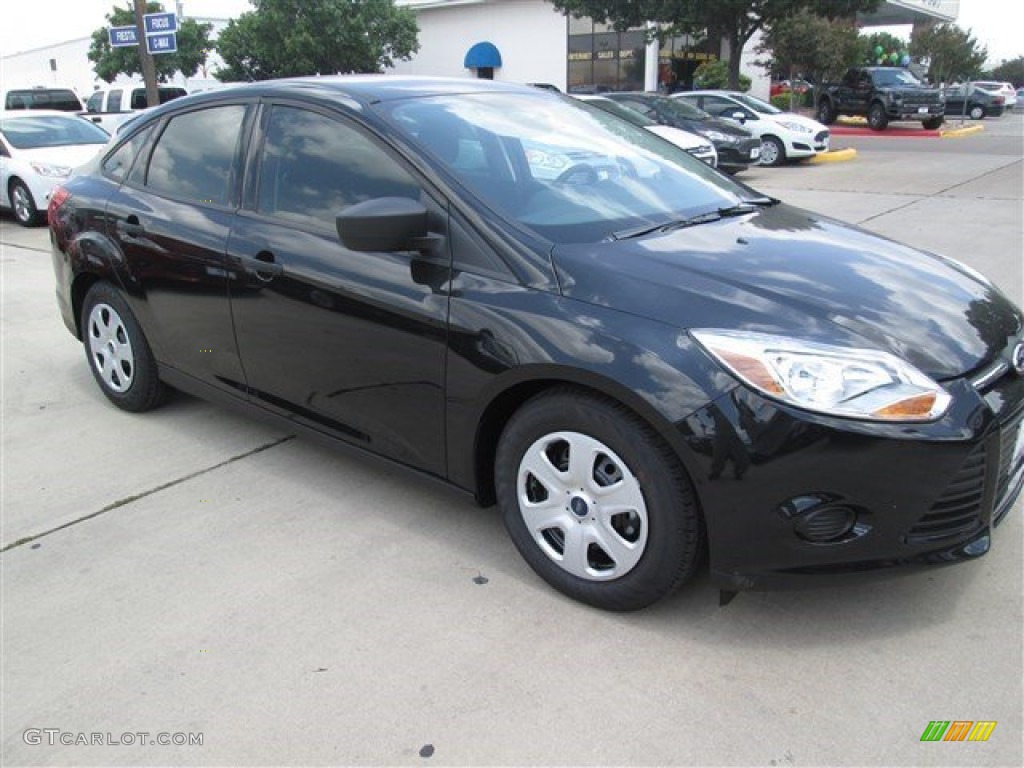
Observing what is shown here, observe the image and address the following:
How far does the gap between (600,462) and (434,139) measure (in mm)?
1350

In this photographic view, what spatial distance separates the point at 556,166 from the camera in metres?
3.23

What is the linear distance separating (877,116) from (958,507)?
26.5m

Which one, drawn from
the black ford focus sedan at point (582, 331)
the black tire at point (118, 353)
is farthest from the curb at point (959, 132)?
the black tire at point (118, 353)

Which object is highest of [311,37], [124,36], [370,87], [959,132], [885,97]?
[311,37]

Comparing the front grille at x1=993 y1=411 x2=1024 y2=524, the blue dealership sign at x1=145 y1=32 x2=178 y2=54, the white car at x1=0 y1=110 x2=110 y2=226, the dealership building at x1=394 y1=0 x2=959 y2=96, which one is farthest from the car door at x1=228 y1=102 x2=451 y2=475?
the dealership building at x1=394 y1=0 x2=959 y2=96

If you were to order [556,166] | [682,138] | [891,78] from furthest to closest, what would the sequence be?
[891,78] → [682,138] → [556,166]

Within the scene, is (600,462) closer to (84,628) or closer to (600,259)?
(600,259)

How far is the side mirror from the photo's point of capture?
2.67 m

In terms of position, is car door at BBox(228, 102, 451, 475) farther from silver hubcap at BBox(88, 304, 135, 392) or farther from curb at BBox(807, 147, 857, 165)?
curb at BBox(807, 147, 857, 165)

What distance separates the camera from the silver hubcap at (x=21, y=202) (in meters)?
11.3

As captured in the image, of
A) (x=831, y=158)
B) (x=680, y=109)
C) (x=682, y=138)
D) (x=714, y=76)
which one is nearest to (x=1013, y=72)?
(x=714, y=76)

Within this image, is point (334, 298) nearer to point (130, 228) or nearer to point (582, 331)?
point (582, 331)

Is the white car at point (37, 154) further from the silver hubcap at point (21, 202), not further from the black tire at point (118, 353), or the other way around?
the black tire at point (118, 353)

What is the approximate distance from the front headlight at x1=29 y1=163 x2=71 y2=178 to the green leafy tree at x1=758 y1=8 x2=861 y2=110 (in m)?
21.4
